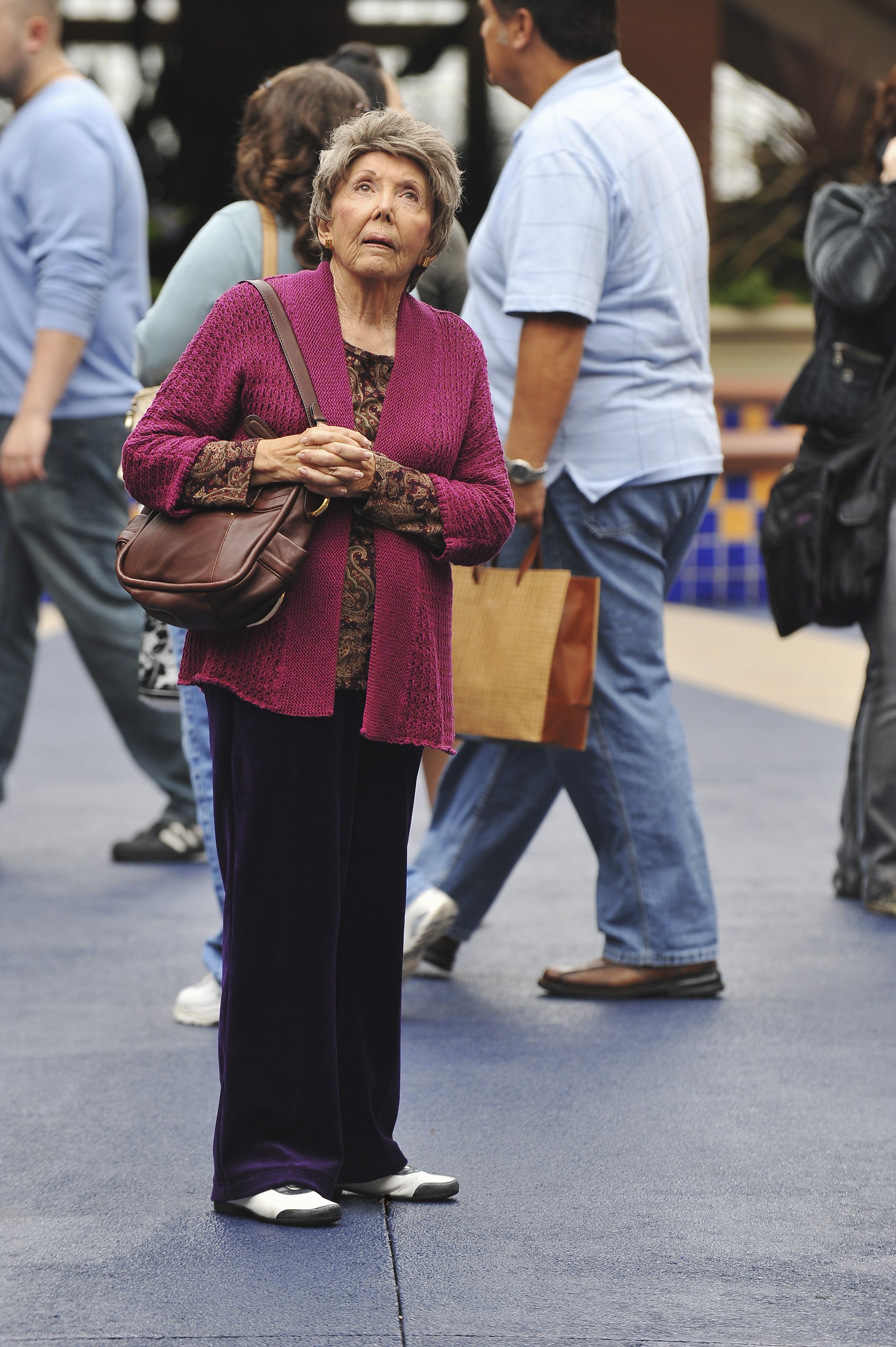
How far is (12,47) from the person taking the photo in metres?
5.30

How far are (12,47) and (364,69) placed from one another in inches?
63.9

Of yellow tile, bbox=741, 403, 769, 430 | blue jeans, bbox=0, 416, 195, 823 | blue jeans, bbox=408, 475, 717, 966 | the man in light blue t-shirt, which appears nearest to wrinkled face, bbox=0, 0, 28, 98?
blue jeans, bbox=0, 416, 195, 823

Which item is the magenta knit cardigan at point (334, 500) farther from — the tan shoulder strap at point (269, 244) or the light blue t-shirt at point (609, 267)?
the light blue t-shirt at point (609, 267)

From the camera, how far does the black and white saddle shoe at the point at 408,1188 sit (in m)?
2.87

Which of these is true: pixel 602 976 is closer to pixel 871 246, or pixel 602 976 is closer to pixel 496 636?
pixel 496 636

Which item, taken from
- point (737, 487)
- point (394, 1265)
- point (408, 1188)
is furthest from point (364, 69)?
point (737, 487)

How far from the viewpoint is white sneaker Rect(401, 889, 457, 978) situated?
3945mm

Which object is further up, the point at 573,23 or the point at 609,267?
the point at 573,23

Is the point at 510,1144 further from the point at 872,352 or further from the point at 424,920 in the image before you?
the point at 872,352

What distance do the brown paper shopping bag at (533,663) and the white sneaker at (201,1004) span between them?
0.75 m

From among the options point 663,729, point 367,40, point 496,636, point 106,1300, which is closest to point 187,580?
point 106,1300

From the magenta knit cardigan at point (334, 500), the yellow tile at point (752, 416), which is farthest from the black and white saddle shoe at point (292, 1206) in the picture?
the yellow tile at point (752, 416)

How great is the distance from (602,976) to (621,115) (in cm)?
187

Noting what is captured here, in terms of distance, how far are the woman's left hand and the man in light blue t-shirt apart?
4.25 feet
